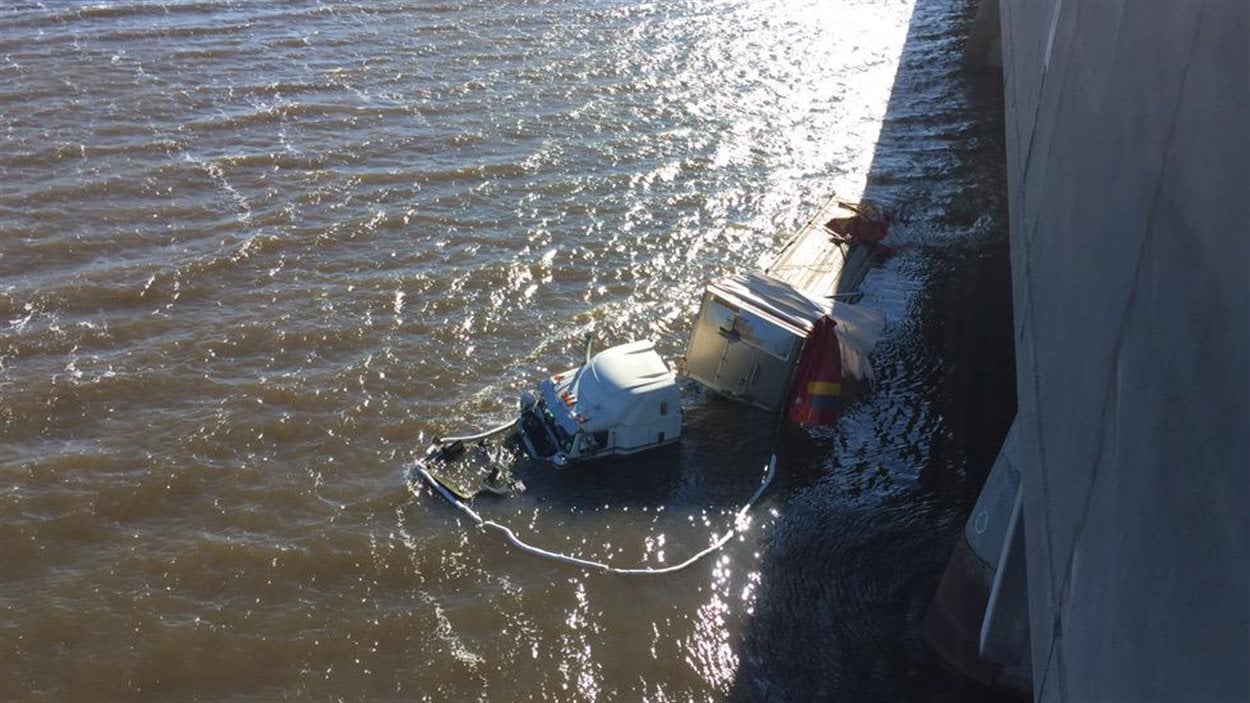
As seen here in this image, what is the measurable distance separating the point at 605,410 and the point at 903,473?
19.6 ft

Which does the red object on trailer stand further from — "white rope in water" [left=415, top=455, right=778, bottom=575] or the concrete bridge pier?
the concrete bridge pier

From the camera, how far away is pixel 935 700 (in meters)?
17.9

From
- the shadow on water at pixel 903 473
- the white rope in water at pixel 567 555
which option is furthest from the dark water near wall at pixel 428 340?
the white rope in water at pixel 567 555

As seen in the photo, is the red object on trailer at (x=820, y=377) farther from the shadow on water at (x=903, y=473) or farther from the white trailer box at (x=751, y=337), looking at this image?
the shadow on water at (x=903, y=473)

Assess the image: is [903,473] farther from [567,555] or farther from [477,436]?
[477,436]

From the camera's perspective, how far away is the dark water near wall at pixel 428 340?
18578 mm

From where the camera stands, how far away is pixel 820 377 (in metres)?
22.7

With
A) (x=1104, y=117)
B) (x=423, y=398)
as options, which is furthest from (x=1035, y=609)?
(x=423, y=398)

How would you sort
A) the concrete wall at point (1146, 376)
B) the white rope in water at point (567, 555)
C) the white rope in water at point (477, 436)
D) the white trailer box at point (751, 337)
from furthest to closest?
the white trailer box at point (751, 337) < the white rope in water at point (477, 436) < the white rope in water at point (567, 555) < the concrete wall at point (1146, 376)

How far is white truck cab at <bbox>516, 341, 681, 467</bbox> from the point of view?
21.9 meters

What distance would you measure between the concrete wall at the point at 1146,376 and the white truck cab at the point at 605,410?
28.9 feet

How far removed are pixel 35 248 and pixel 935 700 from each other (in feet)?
73.1

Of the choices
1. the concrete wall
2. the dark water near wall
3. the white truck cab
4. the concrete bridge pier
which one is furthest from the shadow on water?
the concrete wall

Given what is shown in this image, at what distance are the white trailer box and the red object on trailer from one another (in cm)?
23
